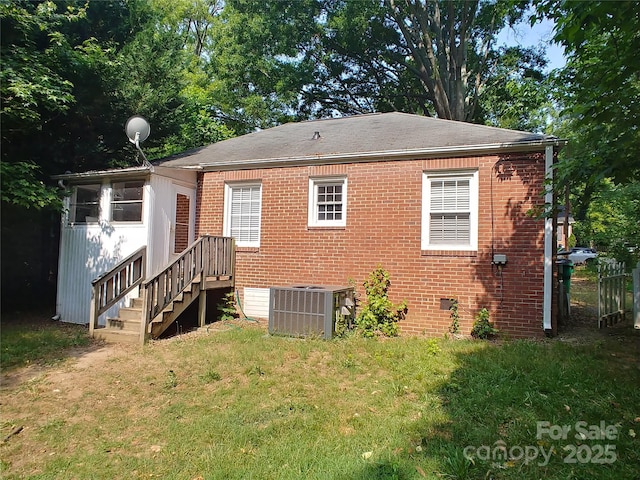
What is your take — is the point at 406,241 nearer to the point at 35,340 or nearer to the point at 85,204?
the point at 35,340

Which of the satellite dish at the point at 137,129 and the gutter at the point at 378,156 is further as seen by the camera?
the satellite dish at the point at 137,129

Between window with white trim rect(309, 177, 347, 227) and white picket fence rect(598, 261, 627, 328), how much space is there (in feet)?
17.2

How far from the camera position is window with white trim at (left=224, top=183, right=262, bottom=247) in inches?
386

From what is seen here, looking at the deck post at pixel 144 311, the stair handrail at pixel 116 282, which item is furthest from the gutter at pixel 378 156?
the deck post at pixel 144 311

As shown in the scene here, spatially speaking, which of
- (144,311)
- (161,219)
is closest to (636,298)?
(144,311)

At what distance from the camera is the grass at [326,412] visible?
3.37 m

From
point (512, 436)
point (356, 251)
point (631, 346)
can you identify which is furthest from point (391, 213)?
point (512, 436)

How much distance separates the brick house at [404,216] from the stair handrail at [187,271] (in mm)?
440

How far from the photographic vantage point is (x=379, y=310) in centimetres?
803

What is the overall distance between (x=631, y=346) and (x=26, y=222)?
13.4m

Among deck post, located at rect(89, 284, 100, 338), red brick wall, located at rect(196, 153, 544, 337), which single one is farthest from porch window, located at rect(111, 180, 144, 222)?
deck post, located at rect(89, 284, 100, 338)

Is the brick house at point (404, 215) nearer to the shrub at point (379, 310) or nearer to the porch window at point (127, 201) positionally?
the shrub at point (379, 310)

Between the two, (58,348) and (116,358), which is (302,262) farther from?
(58,348)

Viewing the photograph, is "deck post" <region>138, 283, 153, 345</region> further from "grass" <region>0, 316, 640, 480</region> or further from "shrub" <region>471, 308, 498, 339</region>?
"shrub" <region>471, 308, 498, 339</region>
